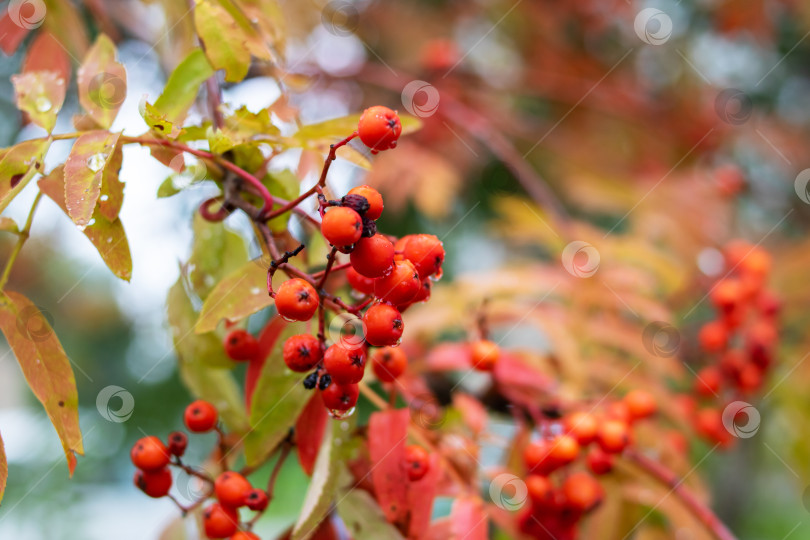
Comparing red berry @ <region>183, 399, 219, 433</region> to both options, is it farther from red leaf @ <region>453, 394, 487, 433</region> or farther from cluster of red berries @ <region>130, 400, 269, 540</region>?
red leaf @ <region>453, 394, 487, 433</region>

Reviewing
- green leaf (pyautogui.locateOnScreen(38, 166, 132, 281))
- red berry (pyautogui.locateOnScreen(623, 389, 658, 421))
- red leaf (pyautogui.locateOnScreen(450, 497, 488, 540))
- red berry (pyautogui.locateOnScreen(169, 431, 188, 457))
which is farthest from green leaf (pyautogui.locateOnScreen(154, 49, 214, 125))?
red berry (pyautogui.locateOnScreen(623, 389, 658, 421))

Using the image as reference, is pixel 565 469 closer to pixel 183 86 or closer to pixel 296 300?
pixel 296 300

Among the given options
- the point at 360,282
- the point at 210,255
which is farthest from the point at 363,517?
the point at 210,255

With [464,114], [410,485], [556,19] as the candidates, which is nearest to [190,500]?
[410,485]

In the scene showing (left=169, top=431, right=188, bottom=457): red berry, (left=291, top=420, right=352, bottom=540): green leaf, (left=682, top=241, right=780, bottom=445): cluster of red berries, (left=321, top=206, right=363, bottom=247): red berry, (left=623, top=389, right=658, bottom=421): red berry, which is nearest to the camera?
(left=321, top=206, right=363, bottom=247): red berry

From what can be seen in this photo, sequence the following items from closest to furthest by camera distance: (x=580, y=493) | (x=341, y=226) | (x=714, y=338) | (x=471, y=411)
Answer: (x=341, y=226) < (x=580, y=493) < (x=471, y=411) < (x=714, y=338)

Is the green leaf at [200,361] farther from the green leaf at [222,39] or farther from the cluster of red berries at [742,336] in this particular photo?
the cluster of red berries at [742,336]

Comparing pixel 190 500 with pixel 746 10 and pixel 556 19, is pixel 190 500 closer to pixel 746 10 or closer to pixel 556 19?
pixel 556 19

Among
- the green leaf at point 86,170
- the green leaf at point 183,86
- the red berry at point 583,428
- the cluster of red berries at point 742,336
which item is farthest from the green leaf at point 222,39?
the cluster of red berries at point 742,336
